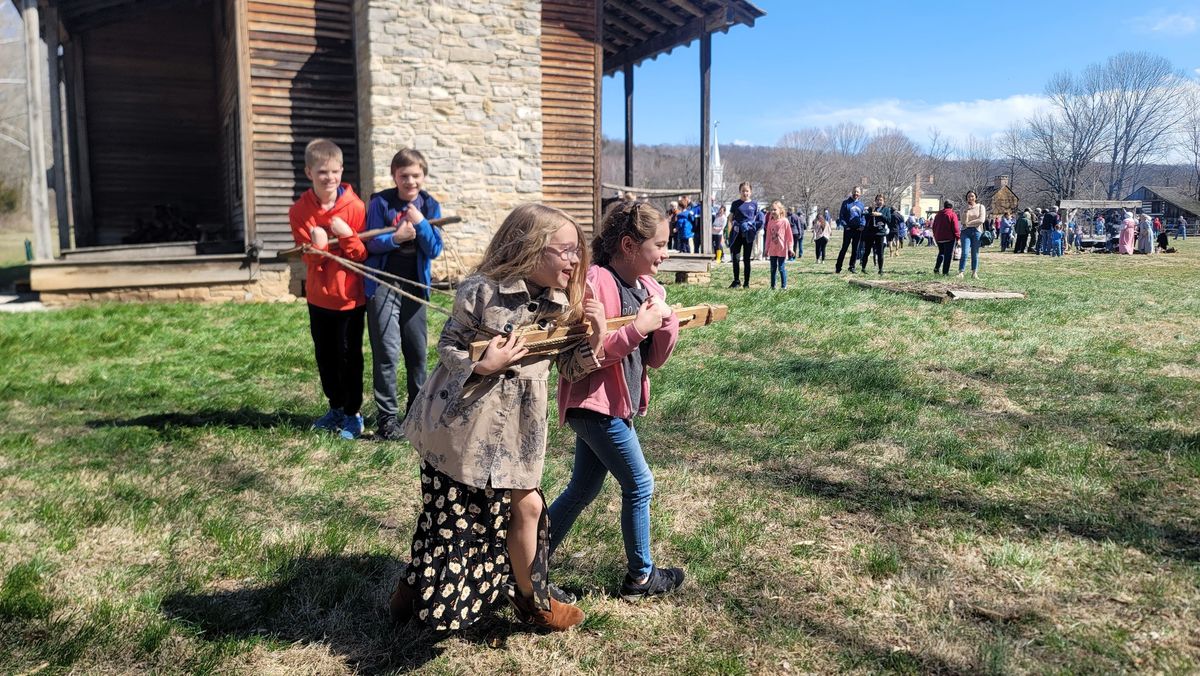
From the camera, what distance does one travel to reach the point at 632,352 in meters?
2.90

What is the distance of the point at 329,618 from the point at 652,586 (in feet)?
3.90

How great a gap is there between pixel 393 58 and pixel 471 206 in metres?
2.47

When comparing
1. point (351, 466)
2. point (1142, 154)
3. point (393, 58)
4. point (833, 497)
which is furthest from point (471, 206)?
point (1142, 154)

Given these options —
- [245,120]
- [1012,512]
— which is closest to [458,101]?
[245,120]

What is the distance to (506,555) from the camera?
2.75 meters

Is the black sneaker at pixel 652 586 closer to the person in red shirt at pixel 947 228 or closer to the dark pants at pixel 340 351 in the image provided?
the dark pants at pixel 340 351

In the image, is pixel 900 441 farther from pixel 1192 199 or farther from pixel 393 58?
pixel 1192 199

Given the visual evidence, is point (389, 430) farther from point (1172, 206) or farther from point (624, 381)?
point (1172, 206)

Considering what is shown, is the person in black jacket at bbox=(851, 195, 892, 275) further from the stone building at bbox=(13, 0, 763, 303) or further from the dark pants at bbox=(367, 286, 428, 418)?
the dark pants at bbox=(367, 286, 428, 418)

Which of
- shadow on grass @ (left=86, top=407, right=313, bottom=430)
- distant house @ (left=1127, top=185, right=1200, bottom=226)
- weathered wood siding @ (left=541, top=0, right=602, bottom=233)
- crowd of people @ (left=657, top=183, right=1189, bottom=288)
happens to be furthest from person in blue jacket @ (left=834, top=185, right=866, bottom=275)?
distant house @ (left=1127, top=185, right=1200, bottom=226)

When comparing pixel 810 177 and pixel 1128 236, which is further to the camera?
pixel 810 177

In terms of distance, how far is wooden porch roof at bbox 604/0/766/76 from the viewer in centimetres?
1430

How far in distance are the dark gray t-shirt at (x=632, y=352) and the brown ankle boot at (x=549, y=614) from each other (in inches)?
28.7

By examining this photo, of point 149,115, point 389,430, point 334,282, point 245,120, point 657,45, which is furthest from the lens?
point 657,45
